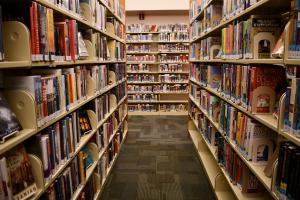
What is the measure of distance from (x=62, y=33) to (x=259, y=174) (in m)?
1.57

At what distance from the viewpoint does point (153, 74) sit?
6922 mm

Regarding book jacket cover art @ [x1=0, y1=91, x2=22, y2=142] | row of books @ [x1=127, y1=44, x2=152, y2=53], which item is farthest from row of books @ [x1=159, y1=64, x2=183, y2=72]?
book jacket cover art @ [x1=0, y1=91, x2=22, y2=142]

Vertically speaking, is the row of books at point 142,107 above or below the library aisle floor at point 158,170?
above

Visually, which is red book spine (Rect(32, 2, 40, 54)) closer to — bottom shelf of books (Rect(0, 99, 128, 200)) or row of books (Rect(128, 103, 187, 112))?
bottom shelf of books (Rect(0, 99, 128, 200))

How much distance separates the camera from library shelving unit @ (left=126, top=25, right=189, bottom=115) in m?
6.69

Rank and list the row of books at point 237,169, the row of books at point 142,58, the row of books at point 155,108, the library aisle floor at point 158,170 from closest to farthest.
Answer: the row of books at point 237,169, the library aisle floor at point 158,170, the row of books at point 142,58, the row of books at point 155,108

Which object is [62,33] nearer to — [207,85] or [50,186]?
[50,186]

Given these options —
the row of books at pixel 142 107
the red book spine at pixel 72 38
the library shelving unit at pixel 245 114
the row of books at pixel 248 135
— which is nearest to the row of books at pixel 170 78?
the row of books at pixel 142 107

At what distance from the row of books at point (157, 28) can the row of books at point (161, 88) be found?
145 centimetres

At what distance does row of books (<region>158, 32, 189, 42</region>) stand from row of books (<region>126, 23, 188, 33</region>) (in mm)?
105

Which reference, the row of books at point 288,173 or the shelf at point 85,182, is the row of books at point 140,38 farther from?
the row of books at point 288,173

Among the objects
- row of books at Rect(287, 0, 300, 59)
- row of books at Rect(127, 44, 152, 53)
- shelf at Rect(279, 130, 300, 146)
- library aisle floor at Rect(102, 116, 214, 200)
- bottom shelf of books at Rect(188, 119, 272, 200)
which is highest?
row of books at Rect(127, 44, 152, 53)

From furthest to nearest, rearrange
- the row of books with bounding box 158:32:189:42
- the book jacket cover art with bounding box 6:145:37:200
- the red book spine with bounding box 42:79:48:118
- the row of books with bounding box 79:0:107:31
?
the row of books with bounding box 158:32:189:42
the row of books with bounding box 79:0:107:31
the red book spine with bounding box 42:79:48:118
the book jacket cover art with bounding box 6:145:37:200

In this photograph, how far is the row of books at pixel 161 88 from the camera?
6.79 meters
